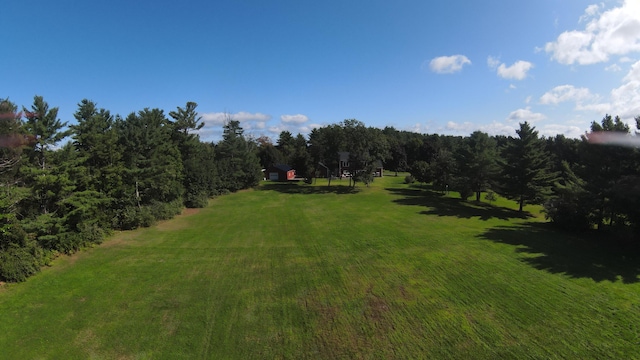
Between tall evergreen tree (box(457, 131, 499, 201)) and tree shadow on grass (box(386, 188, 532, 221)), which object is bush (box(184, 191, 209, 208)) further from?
tall evergreen tree (box(457, 131, 499, 201))

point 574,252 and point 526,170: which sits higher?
point 526,170

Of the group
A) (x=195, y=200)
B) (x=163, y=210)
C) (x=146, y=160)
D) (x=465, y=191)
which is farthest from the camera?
(x=465, y=191)

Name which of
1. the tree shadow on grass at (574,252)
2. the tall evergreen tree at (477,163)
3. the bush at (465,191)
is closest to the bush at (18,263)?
the tree shadow on grass at (574,252)

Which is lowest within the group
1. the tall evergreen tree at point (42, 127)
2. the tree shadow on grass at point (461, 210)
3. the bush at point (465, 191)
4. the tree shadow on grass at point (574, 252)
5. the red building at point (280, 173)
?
the tree shadow on grass at point (574, 252)

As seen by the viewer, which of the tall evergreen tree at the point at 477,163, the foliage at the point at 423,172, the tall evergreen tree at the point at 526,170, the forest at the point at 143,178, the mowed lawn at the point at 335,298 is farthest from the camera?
the foliage at the point at 423,172

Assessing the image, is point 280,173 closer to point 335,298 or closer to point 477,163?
point 477,163

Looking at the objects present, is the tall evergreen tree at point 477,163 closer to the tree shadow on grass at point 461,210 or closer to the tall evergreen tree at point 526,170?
the tree shadow on grass at point 461,210

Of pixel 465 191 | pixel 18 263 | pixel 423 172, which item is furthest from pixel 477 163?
pixel 18 263
